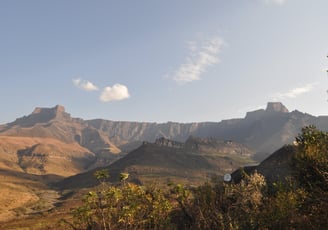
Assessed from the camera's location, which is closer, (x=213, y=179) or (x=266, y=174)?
(x=213, y=179)

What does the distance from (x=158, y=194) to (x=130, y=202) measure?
281cm

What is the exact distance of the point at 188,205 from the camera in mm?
29359

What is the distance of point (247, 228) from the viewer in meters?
20.7

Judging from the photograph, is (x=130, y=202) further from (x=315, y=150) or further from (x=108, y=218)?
(x=315, y=150)

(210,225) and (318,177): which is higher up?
(318,177)

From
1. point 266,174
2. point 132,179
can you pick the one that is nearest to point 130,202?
point 266,174

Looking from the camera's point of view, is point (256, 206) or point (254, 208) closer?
point (254, 208)

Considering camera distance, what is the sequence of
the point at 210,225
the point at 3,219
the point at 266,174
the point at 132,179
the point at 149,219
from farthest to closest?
the point at 132,179
the point at 3,219
the point at 266,174
the point at 210,225
the point at 149,219

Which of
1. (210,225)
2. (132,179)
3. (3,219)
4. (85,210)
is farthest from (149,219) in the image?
(132,179)

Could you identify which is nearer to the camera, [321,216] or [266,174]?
[321,216]

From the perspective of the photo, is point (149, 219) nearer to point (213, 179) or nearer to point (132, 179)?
point (213, 179)

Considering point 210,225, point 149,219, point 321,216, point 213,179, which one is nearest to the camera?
point 321,216

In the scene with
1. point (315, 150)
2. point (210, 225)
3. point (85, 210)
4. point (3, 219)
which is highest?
point (315, 150)

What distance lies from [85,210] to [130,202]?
8.68 ft
